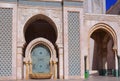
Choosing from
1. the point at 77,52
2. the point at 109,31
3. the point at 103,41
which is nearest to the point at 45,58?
the point at 77,52

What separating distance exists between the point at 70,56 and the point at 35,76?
183cm

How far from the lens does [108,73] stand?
698 inches

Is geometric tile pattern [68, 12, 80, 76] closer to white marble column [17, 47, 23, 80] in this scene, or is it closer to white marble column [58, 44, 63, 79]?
white marble column [58, 44, 63, 79]

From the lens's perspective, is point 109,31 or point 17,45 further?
point 109,31

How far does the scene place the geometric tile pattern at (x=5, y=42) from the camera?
41.6ft

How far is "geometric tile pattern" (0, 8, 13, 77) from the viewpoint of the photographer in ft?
41.6

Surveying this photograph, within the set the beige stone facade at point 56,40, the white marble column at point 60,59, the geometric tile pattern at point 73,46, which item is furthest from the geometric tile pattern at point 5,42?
the geometric tile pattern at point 73,46

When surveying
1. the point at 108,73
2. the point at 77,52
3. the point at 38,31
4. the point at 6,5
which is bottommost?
the point at 108,73

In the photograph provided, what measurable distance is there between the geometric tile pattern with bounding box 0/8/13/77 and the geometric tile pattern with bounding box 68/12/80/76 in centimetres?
270

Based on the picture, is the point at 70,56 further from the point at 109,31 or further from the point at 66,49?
the point at 109,31

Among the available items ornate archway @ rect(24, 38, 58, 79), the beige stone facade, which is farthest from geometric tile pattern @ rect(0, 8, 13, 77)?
ornate archway @ rect(24, 38, 58, 79)

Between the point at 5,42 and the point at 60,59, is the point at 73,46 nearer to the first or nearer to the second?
the point at 60,59

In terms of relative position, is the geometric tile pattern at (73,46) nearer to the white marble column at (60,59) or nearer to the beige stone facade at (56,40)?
the beige stone facade at (56,40)

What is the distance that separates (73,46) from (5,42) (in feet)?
10.1
